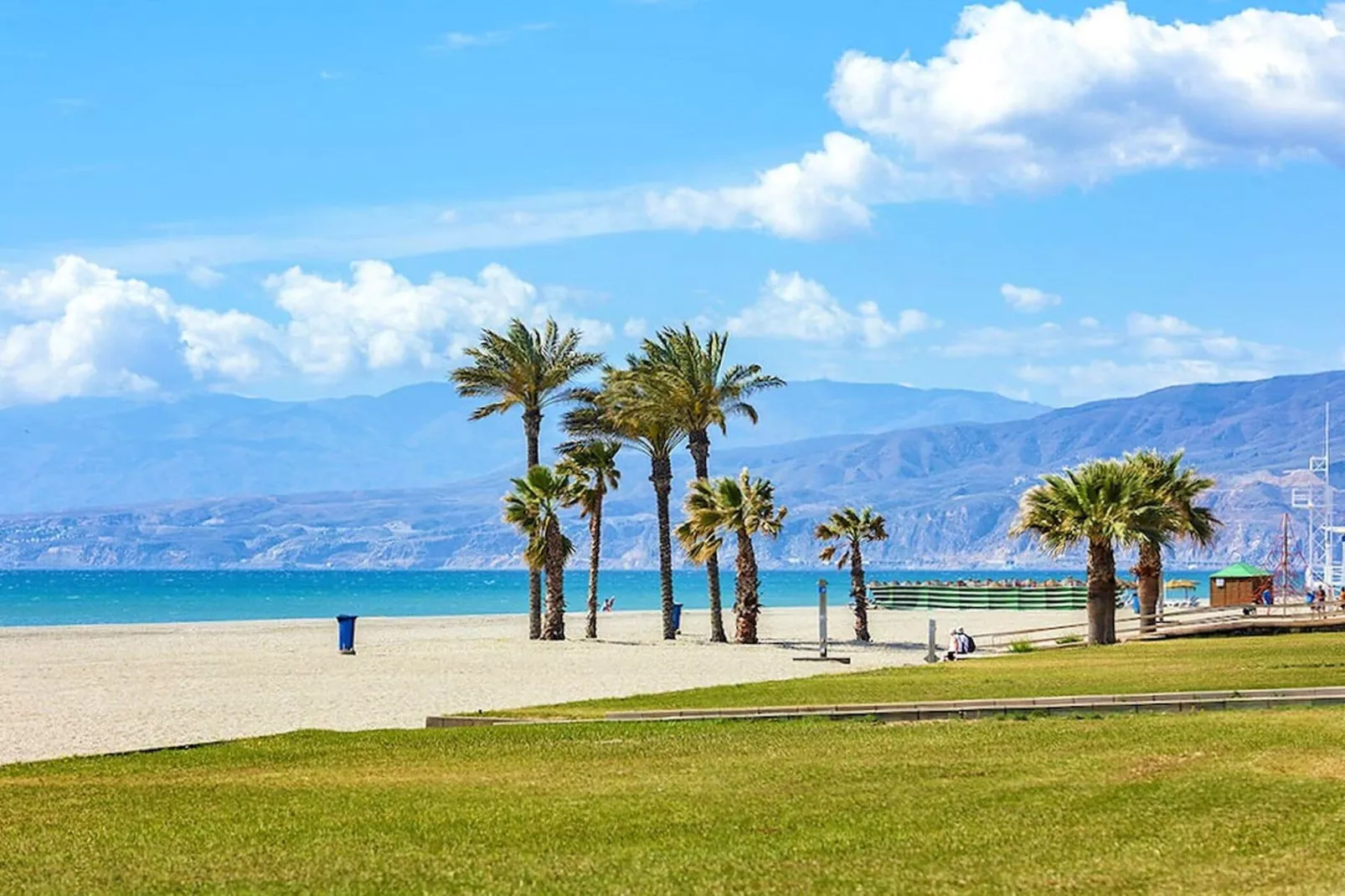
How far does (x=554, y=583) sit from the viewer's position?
58.6m

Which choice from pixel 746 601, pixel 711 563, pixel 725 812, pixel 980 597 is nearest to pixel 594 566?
pixel 711 563

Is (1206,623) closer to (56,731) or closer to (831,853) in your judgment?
(56,731)

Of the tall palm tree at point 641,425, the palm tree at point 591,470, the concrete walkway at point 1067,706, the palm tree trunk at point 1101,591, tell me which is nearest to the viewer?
the concrete walkway at point 1067,706

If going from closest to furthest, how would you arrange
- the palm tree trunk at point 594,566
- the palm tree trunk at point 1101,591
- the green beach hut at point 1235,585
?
the palm tree trunk at point 1101,591 < the palm tree trunk at point 594,566 < the green beach hut at point 1235,585

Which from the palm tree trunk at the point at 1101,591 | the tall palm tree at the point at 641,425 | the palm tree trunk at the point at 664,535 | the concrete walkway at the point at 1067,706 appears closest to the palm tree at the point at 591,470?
the tall palm tree at the point at 641,425

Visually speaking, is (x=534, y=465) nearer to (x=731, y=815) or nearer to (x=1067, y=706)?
(x=1067, y=706)

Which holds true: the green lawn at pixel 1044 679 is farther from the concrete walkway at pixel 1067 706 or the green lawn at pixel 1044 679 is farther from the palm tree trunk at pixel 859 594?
the palm tree trunk at pixel 859 594

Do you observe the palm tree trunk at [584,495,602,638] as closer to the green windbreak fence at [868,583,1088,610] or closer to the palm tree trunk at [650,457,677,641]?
the palm tree trunk at [650,457,677,641]

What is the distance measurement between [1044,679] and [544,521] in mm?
30892

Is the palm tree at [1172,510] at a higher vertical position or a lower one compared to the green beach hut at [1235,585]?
higher

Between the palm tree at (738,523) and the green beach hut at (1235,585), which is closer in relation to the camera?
the palm tree at (738,523)

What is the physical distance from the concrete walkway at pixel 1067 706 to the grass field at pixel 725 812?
1.16 m

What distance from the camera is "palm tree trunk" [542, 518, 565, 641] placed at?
5803 cm

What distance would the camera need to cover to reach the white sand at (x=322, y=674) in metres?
27.0
